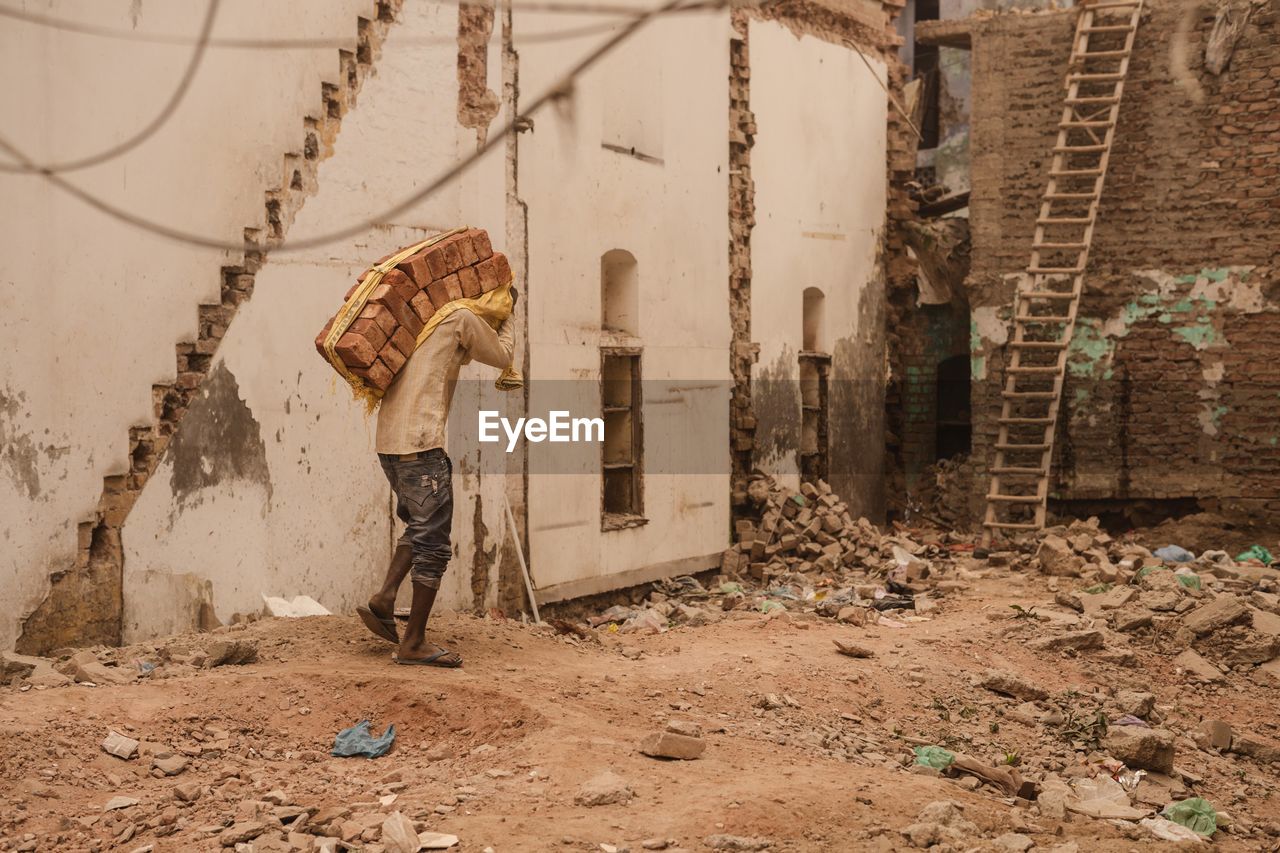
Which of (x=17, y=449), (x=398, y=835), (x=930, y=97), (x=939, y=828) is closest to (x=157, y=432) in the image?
(x=17, y=449)

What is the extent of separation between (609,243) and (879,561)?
3928mm

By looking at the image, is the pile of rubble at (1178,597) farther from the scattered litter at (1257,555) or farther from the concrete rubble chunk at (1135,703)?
the concrete rubble chunk at (1135,703)

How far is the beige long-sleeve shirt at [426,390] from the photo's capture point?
247 inches

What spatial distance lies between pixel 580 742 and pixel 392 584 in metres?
1.41

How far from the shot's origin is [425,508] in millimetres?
6332

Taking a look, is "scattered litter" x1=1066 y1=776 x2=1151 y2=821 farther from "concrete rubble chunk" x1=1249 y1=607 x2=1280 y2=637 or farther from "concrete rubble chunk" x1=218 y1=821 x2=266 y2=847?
"concrete rubble chunk" x1=218 y1=821 x2=266 y2=847

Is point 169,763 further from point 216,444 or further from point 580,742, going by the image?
point 216,444

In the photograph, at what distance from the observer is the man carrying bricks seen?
20.6 feet

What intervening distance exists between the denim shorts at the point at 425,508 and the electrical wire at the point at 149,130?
2.06 metres

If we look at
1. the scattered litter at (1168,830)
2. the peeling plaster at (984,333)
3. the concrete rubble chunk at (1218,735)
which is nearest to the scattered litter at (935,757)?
the scattered litter at (1168,830)

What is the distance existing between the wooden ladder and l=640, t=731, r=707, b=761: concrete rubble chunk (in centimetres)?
742

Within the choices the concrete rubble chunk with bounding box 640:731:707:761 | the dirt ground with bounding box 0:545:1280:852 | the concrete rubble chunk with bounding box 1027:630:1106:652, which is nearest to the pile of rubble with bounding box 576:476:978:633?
the concrete rubble chunk with bounding box 1027:630:1106:652

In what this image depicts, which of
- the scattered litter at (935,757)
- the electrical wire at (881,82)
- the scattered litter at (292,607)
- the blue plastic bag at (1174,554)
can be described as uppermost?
the electrical wire at (881,82)
